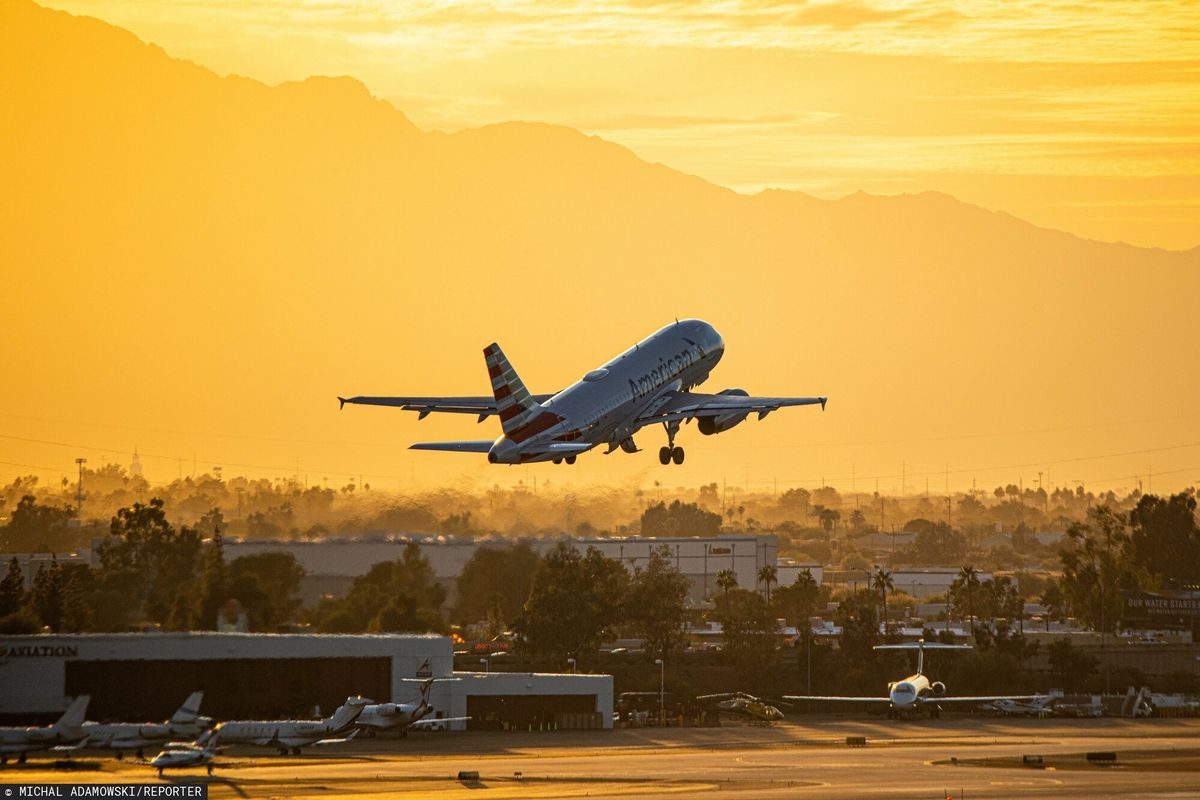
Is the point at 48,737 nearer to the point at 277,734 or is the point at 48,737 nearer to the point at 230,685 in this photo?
the point at 277,734

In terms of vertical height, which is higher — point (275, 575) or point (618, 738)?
point (275, 575)

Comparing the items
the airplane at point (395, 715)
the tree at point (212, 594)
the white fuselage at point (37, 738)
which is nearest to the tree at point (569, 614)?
the tree at point (212, 594)

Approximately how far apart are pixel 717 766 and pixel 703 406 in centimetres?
2054

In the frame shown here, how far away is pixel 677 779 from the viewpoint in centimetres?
9956

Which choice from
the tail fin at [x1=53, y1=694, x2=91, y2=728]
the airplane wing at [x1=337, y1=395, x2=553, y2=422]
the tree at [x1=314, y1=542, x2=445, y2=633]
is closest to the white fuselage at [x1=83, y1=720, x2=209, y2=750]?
the tail fin at [x1=53, y1=694, x2=91, y2=728]

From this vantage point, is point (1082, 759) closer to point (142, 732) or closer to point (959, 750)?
point (959, 750)

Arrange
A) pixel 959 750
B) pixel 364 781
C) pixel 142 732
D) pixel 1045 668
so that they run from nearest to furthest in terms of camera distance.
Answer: pixel 364 781 → pixel 142 732 → pixel 959 750 → pixel 1045 668

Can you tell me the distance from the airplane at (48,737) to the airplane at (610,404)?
853 inches

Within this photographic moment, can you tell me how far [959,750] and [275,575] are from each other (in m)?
87.5

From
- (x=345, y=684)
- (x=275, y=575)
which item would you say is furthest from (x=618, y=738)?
(x=275, y=575)

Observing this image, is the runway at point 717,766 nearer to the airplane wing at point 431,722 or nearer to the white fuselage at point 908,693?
the airplane wing at point 431,722

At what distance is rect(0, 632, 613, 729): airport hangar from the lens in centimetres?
12488

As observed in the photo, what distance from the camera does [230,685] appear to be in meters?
130

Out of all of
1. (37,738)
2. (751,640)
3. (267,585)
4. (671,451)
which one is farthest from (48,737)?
(751,640)
